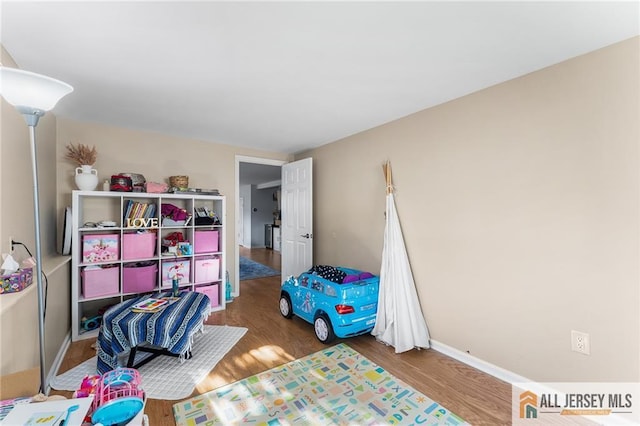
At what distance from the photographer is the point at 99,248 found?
110 inches

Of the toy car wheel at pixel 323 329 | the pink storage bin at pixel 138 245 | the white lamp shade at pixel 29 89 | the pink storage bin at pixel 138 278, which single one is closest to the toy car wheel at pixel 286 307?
the toy car wheel at pixel 323 329

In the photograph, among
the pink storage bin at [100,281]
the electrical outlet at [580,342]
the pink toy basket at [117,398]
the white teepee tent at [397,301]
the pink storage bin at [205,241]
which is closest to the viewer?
the pink toy basket at [117,398]

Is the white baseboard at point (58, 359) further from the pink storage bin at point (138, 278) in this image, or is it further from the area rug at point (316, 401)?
the area rug at point (316, 401)

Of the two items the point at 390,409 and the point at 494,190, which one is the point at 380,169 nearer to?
the point at 494,190

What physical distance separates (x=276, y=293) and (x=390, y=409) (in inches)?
107

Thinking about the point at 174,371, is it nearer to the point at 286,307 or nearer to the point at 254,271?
the point at 286,307

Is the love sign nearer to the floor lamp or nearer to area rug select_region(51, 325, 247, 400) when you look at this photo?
area rug select_region(51, 325, 247, 400)

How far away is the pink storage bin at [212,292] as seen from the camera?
11.3 feet

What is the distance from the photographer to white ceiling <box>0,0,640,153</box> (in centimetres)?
136

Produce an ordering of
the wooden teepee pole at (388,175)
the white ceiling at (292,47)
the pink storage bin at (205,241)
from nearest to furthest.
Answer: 1. the white ceiling at (292,47)
2. the wooden teepee pole at (388,175)
3. the pink storage bin at (205,241)

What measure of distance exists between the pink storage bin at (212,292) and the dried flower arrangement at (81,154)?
1.79 m

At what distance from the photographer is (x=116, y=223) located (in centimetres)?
311

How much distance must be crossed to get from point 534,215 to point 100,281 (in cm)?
385

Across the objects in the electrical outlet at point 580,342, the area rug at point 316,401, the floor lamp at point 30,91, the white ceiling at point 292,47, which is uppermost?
the white ceiling at point 292,47
